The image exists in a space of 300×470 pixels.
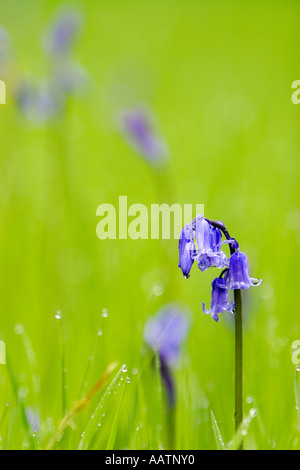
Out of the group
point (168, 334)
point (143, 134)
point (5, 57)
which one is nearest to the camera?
point (168, 334)

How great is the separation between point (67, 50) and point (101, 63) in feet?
9.56

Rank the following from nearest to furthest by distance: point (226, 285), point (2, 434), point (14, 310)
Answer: point (226, 285), point (2, 434), point (14, 310)

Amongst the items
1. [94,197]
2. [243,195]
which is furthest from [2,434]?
[94,197]

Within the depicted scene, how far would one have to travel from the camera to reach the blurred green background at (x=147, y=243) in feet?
4.10

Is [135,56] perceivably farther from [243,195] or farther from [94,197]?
[243,195]

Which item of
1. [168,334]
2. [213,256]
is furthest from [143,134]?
[213,256]

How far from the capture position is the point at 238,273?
0.85 metres

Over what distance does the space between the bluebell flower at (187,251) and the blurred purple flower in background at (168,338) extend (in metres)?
0.31

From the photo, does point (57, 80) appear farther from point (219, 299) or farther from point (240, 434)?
point (240, 434)

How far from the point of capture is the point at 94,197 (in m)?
2.79

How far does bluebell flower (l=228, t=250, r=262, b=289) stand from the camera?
84 centimetres

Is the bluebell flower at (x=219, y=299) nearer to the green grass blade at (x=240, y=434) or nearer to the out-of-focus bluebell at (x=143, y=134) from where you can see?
the green grass blade at (x=240, y=434)

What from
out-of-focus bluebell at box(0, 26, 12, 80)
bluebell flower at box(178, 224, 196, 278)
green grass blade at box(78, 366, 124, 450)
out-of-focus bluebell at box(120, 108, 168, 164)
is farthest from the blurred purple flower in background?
out-of-focus bluebell at box(0, 26, 12, 80)

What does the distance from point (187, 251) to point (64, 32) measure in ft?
4.06
